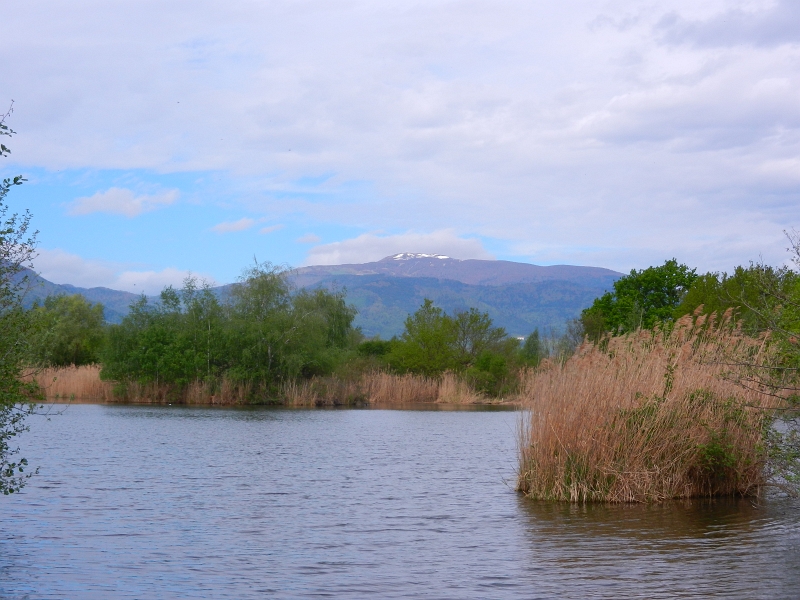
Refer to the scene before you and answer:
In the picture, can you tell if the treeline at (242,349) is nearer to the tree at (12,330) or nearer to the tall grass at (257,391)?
the tall grass at (257,391)

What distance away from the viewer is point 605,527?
1504 centimetres

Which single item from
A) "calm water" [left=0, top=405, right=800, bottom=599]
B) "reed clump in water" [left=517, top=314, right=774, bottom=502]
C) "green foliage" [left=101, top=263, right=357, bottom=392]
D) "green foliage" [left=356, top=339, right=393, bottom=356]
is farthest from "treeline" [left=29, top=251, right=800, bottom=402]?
"reed clump in water" [left=517, top=314, right=774, bottom=502]

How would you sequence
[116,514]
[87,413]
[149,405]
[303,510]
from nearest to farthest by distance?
1. [116,514]
2. [303,510]
3. [87,413]
4. [149,405]

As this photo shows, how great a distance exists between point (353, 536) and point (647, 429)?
6.50 metres

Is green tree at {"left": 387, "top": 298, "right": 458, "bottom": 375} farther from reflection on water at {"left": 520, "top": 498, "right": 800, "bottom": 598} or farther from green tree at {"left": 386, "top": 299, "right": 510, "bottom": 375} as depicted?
reflection on water at {"left": 520, "top": 498, "right": 800, "bottom": 598}

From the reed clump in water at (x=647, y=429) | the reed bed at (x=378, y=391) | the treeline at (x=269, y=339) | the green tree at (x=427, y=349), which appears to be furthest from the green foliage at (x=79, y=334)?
the reed clump in water at (x=647, y=429)

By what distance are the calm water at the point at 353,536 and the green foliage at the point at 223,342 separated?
113ft

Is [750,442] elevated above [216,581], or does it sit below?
above

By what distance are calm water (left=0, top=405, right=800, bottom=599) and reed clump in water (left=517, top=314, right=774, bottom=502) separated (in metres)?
0.72

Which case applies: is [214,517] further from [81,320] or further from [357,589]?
A: [81,320]

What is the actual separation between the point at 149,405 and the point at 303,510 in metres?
43.1

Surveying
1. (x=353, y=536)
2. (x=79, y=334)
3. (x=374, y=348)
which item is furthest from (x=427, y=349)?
(x=353, y=536)

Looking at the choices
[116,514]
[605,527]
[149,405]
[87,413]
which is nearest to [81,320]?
[149,405]

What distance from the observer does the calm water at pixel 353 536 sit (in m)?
11.1
